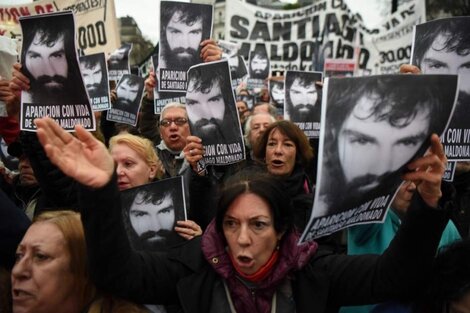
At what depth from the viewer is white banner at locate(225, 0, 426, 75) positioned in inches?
350

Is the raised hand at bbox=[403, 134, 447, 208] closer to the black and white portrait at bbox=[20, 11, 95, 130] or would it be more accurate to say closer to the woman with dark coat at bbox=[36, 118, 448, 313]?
the woman with dark coat at bbox=[36, 118, 448, 313]

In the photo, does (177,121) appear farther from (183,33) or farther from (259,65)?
(259,65)

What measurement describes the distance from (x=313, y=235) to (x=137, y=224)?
120 centimetres

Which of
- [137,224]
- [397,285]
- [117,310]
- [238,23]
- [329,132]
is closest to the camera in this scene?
[329,132]

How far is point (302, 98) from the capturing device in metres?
5.69

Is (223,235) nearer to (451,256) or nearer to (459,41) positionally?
(451,256)

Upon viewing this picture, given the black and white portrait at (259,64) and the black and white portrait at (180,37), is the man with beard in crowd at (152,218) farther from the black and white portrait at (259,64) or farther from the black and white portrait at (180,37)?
the black and white portrait at (259,64)

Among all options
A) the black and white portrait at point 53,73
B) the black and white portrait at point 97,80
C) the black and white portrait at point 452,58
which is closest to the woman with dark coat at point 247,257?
the black and white portrait at point 452,58

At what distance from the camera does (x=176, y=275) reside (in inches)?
82.9

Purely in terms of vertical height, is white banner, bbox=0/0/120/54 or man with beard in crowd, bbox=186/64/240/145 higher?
white banner, bbox=0/0/120/54

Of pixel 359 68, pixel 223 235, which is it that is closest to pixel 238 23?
pixel 359 68

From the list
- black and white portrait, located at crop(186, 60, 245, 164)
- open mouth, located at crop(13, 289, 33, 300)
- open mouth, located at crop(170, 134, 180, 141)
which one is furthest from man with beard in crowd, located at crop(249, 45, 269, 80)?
open mouth, located at crop(13, 289, 33, 300)

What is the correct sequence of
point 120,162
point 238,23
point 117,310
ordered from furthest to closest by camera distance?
point 238,23 → point 120,162 → point 117,310

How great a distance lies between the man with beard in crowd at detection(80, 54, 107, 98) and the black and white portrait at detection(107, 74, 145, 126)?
62cm
